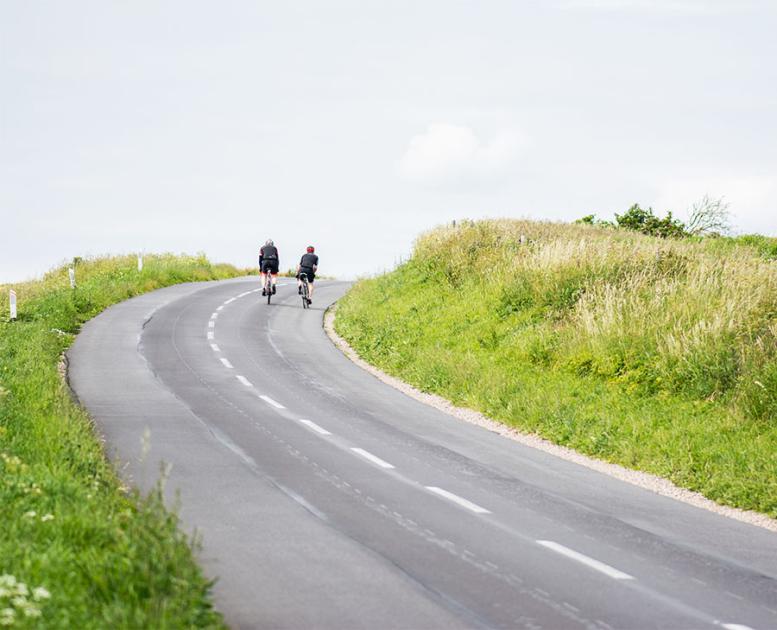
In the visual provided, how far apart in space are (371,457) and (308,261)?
19.6 meters

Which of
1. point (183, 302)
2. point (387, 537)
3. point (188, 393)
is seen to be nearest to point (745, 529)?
point (387, 537)

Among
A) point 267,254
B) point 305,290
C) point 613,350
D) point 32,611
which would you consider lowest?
point 32,611

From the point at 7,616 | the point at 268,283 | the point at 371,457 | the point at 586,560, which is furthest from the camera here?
the point at 268,283

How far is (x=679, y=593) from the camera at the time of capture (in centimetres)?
731

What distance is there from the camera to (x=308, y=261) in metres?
31.2

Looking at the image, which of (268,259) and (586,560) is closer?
(586,560)

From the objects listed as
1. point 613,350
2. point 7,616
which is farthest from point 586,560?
point 613,350

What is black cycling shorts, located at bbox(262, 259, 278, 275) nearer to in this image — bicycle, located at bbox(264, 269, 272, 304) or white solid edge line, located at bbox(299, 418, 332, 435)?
bicycle, located at bbox(264, 269, 272, 304)

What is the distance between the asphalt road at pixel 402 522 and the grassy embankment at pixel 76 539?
1.57ft

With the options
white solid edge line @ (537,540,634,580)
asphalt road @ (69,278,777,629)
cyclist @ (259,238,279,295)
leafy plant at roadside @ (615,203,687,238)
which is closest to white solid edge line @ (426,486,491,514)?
asphalt road @ (69,278,777,629)

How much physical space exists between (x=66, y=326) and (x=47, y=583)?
19.6 metres

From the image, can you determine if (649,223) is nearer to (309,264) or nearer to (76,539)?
(309,264)

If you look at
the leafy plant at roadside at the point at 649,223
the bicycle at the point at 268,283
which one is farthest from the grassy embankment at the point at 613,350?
the leafy plant at roadside at the point at 649,223

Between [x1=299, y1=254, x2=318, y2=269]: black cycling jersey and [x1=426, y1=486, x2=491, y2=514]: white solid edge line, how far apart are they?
2110cm
